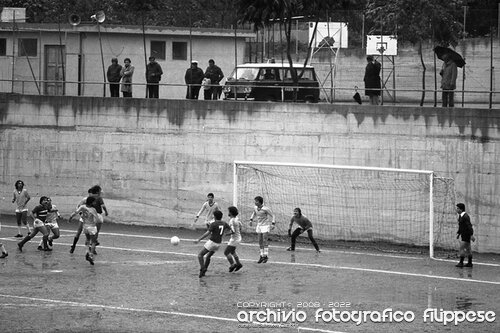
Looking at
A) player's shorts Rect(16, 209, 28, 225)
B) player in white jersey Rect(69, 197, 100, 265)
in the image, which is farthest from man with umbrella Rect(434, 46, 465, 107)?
player's shorts Rect(16, 209, 28, 225)

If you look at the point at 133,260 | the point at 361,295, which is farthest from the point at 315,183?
the point at 361,295

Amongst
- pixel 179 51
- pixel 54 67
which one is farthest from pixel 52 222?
pixel 179 51

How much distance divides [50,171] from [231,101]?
6.91 metres

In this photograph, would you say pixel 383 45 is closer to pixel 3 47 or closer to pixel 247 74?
pixel 247 74

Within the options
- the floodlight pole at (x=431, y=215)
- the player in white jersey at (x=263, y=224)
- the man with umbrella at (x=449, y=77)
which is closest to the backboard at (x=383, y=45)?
the man with umbrella at (x=449, y=77)

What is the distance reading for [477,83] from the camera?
35.7 metres

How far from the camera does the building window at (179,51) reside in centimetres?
3822

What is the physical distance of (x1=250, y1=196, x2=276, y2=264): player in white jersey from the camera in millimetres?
26125

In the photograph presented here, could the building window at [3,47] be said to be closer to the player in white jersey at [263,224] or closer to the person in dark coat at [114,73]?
the person in dark coat at [114,73]

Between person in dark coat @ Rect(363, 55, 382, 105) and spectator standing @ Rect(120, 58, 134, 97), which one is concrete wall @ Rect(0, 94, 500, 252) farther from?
person in dark coat @ Rect(363, 55, 382, 105)

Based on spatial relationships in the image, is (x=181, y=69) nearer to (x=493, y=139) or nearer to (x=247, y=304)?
(x=493, y=139)

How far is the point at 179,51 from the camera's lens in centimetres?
3831

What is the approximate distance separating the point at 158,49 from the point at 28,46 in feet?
15.8

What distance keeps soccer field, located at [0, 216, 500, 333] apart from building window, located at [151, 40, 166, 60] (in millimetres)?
10581
